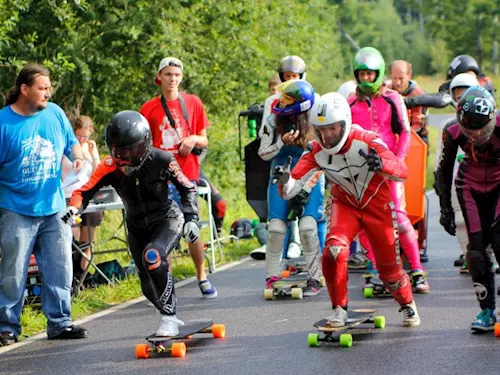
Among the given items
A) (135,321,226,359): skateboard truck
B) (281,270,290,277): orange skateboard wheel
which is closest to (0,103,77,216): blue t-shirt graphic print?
(135,321,226,359): skateboard truck

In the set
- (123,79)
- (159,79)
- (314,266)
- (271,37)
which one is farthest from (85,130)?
(271,37)

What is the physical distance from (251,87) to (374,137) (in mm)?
11495

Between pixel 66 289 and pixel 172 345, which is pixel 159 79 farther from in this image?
pixel 172 345

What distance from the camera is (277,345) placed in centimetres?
916

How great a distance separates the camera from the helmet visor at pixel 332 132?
9.15 meters

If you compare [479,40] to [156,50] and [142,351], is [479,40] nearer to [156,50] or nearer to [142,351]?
[156,50]

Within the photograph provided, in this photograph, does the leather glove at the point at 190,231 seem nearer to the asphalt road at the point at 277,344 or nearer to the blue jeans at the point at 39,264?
the asphalt road at the point at 277,344

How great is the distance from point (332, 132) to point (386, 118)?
8.34ft

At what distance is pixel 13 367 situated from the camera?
870 cm

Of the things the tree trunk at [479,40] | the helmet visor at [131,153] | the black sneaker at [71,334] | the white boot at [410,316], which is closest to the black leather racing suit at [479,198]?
the white boot at [410,316]

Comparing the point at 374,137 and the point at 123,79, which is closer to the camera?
the point at 374,137

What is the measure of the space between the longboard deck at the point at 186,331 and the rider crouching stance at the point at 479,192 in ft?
6.74

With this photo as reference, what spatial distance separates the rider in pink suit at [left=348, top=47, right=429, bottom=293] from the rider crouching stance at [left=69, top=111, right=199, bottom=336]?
8.64 ft

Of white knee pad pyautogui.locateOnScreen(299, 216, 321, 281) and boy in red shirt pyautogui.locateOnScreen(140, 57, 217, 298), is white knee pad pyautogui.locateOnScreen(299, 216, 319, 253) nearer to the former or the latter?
white knee pad pyautogui.locateOnScreen(299, 216, 321, 281)
